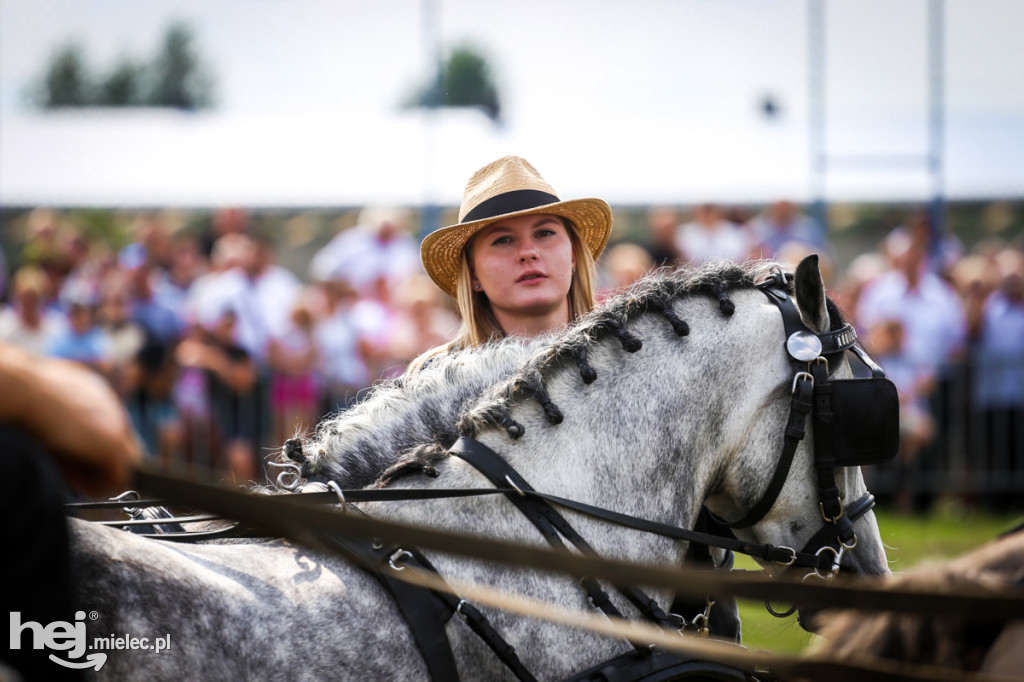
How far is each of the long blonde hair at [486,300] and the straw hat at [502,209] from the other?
0.04m

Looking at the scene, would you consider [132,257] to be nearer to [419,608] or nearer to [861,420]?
[419,608]

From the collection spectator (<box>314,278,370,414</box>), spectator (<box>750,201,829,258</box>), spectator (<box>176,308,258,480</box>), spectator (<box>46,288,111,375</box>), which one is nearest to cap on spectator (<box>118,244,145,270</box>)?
spectator (<box>46,288,111,375</box>)

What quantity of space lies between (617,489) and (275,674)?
0.96 metres

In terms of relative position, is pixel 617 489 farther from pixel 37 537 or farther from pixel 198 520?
pixel 37 537

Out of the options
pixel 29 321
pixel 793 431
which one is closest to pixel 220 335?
pixel 29 321

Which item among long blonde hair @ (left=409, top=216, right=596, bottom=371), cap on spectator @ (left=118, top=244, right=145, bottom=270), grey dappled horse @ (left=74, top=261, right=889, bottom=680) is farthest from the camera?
cap on spectator @ (left=118, top=244, right=145, bottom=270)

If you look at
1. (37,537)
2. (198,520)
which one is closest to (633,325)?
(198,520)

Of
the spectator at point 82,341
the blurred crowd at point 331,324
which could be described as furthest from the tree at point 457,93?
the spectator at point 82,341

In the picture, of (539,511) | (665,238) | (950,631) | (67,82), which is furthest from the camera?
(67,82)

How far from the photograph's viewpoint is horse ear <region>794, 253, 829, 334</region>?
260 centimetres

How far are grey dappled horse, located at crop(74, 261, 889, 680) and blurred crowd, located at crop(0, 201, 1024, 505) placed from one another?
5.04m

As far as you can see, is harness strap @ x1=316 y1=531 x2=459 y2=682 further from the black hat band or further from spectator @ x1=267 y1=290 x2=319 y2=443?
spectator @ x1=267 y1=290 x2=319 y2=443

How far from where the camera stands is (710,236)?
9.67m

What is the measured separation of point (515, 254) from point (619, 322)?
850 millimetres
